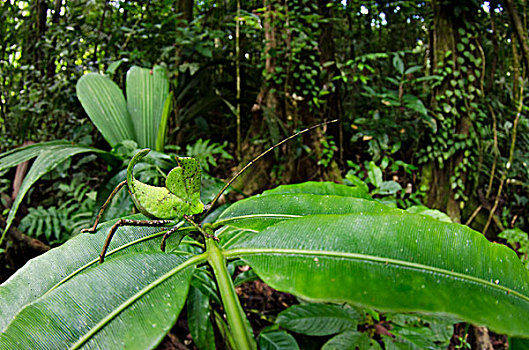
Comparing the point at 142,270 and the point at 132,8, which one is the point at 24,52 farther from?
the point at 142,270

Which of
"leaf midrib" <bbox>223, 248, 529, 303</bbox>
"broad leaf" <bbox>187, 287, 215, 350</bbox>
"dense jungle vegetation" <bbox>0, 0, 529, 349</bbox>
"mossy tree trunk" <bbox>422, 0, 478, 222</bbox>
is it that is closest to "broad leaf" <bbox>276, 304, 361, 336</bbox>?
"dense jungle vegetation" <bbox>0, 0, 529, 349</bbox>

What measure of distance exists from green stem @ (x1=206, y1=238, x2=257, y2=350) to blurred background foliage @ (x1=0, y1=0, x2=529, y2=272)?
4.51ft

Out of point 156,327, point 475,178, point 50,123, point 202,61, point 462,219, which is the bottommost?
point 462,219

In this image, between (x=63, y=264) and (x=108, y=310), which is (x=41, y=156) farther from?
(x=108, y=310)

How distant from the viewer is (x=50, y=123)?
2088mm

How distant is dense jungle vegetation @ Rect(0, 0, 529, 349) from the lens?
339mm

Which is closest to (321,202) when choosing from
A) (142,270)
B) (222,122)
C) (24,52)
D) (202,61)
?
(142,270)

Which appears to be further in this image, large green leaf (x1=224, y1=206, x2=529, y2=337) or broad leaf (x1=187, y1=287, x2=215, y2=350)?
broad leaf (x1=187, y1=287, x2=215, y2=350)

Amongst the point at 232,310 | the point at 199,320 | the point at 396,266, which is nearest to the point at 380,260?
the point at 396,266

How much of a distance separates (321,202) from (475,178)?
6.19ft

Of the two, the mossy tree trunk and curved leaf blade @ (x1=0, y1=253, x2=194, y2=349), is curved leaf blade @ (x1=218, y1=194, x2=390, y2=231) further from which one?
the mossy tree trunk

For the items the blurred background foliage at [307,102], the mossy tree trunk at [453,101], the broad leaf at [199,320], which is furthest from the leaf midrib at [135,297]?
the mossy tree trunk at [453,101]

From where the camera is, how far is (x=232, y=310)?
33cm

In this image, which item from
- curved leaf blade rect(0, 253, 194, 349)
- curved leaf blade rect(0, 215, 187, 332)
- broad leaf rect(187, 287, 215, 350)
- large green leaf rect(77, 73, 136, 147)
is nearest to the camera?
curved leaf blade rect(0, 253, 194, 349)
